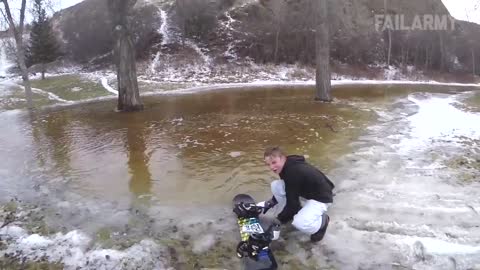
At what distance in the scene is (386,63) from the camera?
40875mm

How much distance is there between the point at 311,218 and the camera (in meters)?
4.72

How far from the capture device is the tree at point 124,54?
1348 centimetres

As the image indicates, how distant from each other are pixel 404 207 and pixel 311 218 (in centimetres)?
176

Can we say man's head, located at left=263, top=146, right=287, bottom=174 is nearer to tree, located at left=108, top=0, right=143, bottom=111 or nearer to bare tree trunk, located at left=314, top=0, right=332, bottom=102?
tree, located at left=108, top=0, right=143, bottom=111

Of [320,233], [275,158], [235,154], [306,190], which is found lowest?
[320,233]

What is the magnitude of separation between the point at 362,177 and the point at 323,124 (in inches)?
172

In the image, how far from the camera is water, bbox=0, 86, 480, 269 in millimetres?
4757

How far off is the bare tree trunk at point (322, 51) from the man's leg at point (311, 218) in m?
11.2

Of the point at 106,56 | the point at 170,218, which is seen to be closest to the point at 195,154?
the point at 170,218

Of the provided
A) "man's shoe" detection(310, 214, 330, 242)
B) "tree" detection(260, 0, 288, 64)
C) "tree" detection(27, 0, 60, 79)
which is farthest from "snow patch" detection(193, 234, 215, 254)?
"tree" detection(260, 0, 288, 64)

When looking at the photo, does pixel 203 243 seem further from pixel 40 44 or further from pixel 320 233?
pixel 40 44

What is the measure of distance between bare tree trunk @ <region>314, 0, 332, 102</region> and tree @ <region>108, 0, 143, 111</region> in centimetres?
639

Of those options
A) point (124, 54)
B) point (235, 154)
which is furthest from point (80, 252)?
point (124, 54)

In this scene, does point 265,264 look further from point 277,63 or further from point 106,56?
point 106,56
